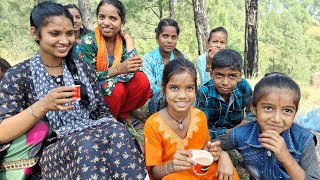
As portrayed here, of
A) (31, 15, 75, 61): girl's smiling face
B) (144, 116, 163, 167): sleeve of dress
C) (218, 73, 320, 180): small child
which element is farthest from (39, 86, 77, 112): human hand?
(218, 73, 320, 180): small child

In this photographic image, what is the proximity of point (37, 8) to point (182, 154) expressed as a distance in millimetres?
1472

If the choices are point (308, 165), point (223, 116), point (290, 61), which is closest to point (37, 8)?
point (223, 116)

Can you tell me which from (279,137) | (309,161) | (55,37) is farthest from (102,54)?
(309,161)

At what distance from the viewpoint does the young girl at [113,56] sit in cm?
308

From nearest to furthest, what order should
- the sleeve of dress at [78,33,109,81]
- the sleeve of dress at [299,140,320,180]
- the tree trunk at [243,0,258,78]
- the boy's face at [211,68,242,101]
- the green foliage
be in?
the sleeve of dress at [299,140,320,180] → the boy's face at [211,68,242,101] → the sleeve of dress at [78,33,109,81] → the tree trunk at [243,0,258,78] → the green foliage

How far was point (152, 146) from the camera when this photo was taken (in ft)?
7.25

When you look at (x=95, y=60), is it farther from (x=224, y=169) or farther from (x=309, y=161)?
(x=309, y=161)

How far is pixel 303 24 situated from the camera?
127 feet

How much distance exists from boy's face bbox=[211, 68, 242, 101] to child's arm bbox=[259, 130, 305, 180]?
0.96m

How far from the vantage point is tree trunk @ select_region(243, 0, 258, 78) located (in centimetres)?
695

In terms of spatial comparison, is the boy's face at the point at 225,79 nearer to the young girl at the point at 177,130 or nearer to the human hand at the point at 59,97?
the young girl at the point at 177,130

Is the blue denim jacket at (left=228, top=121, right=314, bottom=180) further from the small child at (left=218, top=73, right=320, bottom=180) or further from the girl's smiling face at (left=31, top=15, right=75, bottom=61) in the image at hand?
the girl's smiling face at (left=31, top=15, right=75, bottom=61)

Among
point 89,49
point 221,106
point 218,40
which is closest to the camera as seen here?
point 221,106

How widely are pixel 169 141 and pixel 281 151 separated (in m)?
0.80
